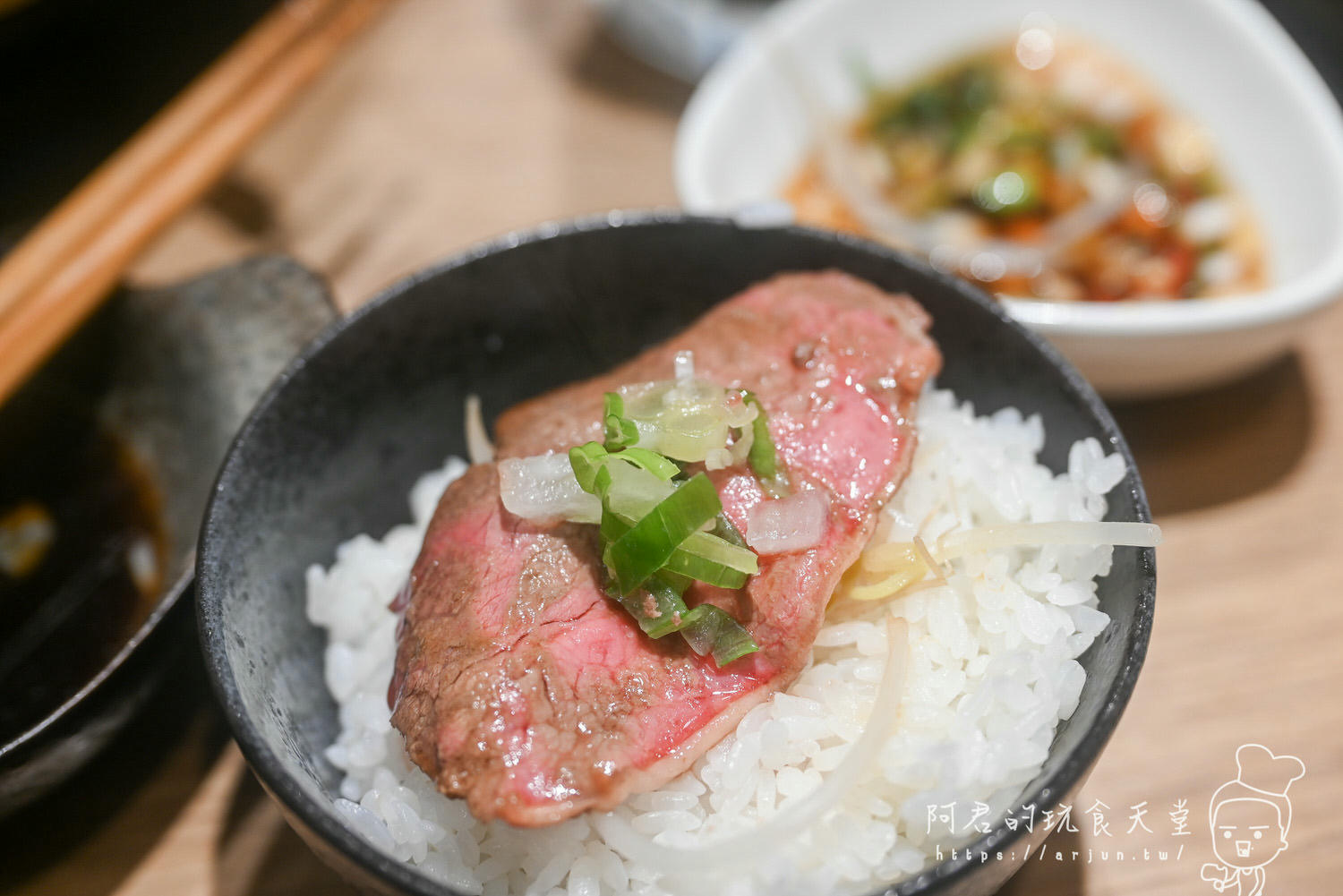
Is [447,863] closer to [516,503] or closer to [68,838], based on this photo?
[516,503]

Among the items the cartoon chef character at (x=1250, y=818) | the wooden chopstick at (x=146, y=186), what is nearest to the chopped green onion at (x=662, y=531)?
the cartoon chef character at (x=1250, y=818)

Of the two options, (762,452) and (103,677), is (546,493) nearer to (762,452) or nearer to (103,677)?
(762,452)

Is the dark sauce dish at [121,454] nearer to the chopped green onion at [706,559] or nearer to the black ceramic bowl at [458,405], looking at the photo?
the black ceramic bowl at [458,405]

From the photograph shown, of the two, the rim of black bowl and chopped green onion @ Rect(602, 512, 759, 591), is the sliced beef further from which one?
the rim of black bowl

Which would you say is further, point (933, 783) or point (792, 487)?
point (792, 487)

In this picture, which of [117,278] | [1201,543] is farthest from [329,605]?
[1201,543]

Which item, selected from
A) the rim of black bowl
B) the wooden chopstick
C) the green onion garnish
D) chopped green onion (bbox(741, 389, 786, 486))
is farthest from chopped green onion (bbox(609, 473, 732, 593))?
the wooden chopstick

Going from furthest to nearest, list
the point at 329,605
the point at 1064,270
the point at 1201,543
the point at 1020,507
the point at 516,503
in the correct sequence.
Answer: the point at 1064,270, the point at 1201,543, the point at 329,605, the point at 1020,507, the point at 516,503
